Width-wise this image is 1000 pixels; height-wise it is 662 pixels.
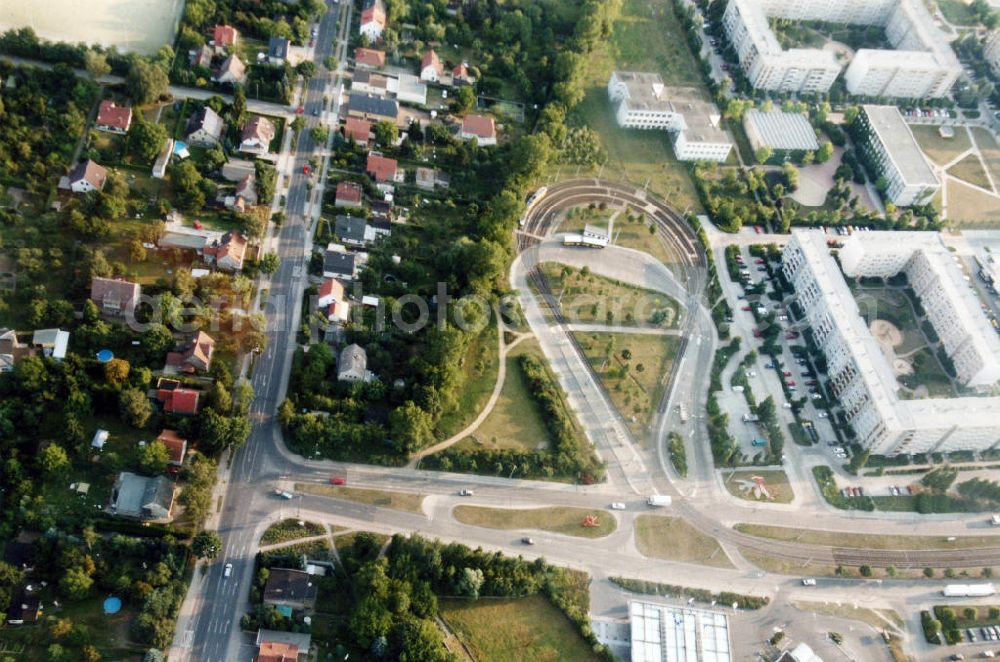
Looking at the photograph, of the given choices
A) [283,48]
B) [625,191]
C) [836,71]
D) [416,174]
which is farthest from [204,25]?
[836,71]

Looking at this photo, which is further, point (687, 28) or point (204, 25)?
point (687, 28)

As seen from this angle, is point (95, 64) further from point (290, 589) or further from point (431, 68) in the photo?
point (290, 589)

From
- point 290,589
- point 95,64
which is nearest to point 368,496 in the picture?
point 290,589

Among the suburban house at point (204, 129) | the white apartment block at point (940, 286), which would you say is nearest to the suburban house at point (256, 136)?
the suburban house at point (204, 129)

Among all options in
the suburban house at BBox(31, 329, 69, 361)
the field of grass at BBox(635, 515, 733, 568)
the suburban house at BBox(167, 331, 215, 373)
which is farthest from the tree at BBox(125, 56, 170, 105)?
the field of grass at BBox(635, 515, 733, 568)

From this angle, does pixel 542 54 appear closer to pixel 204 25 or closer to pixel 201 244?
pixel 204 25

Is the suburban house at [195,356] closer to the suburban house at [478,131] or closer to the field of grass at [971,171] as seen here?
the suburban house at [478,131]

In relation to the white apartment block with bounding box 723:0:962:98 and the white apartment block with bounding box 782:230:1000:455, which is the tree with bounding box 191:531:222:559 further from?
the white apartment block with bounding box 723:0:962:98
